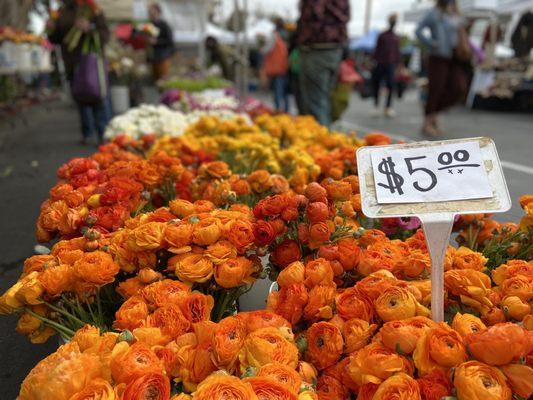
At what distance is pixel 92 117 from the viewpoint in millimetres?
5910

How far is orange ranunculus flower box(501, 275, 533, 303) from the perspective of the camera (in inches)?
40.8

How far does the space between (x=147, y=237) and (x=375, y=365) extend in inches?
23.2

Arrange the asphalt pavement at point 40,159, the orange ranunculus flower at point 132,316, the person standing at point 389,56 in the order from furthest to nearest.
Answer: the person standing at point 389,56, the asphalt pavement at point 40,159, the orange ranunculus flower at point 132,316

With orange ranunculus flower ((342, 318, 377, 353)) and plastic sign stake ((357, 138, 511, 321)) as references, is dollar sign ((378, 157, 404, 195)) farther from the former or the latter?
orange ranunculus flower ((342, 318, 377, 353))

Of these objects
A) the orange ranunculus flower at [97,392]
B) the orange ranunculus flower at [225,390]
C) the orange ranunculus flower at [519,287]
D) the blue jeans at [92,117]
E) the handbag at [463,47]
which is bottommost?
the blue jeans at [92,117]

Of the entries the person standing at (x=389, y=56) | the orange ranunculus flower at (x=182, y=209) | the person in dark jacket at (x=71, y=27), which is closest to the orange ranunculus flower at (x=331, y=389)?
the orange ranunculus flower at (x=182, y=209)

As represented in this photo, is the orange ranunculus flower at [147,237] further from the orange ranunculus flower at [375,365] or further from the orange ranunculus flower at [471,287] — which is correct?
the orange ranunculus flower at [471,287]

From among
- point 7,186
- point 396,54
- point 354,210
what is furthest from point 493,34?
point 354,210

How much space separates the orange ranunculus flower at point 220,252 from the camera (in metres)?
1.12

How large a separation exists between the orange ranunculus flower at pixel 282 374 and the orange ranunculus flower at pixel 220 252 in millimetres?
341

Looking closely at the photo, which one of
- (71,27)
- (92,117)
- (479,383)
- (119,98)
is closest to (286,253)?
(479,383)

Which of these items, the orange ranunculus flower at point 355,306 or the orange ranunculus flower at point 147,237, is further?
the orange ranunculus flower at point 147,237

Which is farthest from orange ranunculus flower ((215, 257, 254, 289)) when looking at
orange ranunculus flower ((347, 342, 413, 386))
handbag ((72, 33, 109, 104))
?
handbag ((72, 33, 109, 104))

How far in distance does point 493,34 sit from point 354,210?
10.4 metres
